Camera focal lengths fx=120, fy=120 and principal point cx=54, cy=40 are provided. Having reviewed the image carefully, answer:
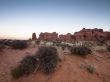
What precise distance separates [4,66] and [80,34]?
1565 inches

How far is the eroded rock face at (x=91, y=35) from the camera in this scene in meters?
43.9

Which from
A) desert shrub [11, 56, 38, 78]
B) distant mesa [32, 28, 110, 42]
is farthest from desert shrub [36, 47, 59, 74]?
distant mesa [32, 28, 110, 42]

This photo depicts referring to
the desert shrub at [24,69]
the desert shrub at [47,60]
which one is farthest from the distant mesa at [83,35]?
the desert shrub at [24,69]

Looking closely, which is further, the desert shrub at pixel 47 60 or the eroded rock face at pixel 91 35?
the eroded rock face at pixel 91 35

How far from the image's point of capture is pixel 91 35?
44.4 m

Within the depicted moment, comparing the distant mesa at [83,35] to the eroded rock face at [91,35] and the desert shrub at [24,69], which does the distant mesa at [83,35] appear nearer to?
the eroded rock face at [91,35]

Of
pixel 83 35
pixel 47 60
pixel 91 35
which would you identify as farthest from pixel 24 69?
pixel 83 35

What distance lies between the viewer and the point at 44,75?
7066 millimetres

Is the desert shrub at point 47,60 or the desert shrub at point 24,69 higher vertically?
the desert shrub at point 47,60

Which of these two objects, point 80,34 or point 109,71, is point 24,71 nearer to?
point 109,71

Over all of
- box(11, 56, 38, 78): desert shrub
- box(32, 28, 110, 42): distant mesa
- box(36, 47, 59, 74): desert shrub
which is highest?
box(32, 28, 110, 42): distant mesa

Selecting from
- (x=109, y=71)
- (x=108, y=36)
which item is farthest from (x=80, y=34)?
(x=109, y=71)

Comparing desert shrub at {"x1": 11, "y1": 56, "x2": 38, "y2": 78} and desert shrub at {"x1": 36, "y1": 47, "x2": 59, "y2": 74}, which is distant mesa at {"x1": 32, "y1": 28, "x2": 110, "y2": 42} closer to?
desert shrub at {"x1": 36, "y1": 47, "x2": 59, "y2": 74}

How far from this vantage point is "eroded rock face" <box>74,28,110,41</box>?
144ft
